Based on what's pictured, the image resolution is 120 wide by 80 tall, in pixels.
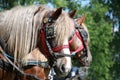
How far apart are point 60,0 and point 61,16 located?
58.3 ft

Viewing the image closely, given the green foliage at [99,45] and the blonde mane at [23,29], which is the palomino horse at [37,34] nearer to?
the blonde mane at [23,29]

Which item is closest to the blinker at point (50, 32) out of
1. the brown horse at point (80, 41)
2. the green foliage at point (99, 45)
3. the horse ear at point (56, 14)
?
the horse ear at point (56, 14)

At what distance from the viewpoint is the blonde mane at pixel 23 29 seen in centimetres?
506

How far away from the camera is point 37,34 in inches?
203

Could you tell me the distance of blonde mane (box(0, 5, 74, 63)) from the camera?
5059 millimetres

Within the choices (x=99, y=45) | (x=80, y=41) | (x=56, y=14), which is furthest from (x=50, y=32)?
(x=99, y=45)

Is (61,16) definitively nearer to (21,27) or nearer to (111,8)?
(21,27)

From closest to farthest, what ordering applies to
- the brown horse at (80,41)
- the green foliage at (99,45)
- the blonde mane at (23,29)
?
the blonde mane at (23,29) → the brown horse at (80,41) → the green foliage at (99,45)

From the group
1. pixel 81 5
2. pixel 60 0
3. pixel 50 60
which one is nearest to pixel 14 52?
pixel 50 60

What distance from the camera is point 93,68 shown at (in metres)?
27.6

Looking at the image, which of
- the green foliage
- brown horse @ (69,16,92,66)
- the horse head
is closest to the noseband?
brown horse @ (69,16,92,66)

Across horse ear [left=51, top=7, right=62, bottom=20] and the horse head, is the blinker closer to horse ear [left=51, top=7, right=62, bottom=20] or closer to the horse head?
the horse head

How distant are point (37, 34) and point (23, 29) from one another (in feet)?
0.52

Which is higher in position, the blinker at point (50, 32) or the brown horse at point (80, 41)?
the blinker at point (50, 32)
